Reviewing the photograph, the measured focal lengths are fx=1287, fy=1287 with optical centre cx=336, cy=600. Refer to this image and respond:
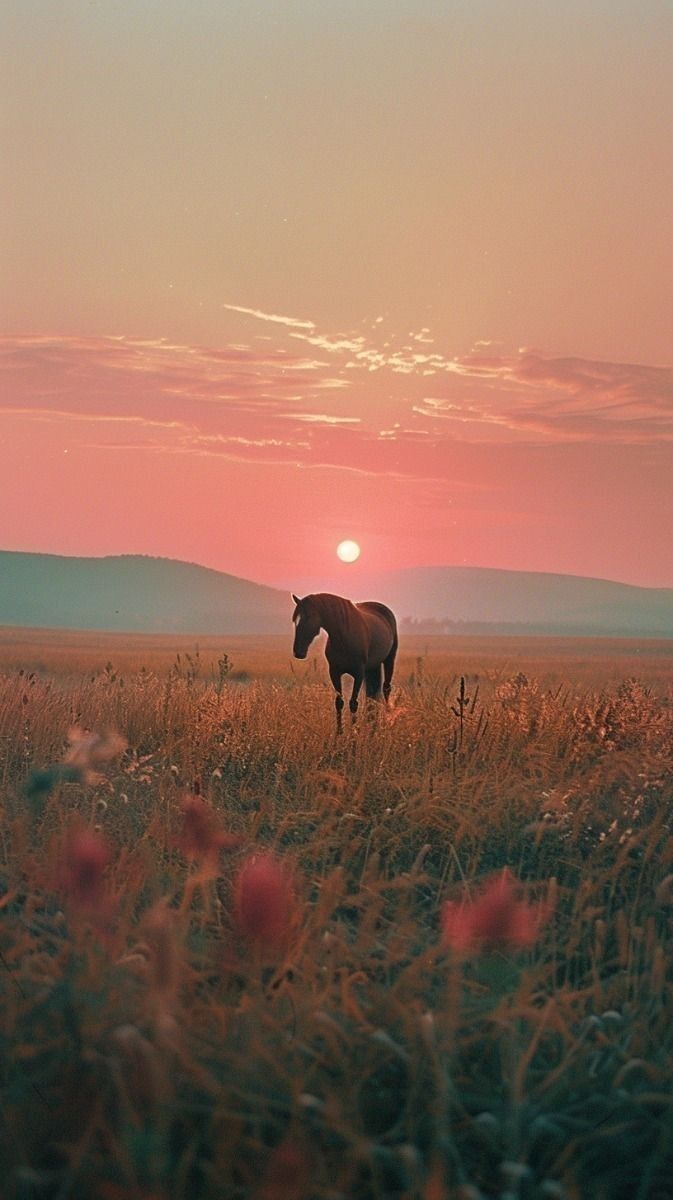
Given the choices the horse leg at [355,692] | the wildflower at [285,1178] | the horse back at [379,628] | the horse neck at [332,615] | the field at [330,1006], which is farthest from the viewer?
the horse back at [379,628]

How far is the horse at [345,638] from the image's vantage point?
44.6 ft

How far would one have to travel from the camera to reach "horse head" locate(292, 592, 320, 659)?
44.3 ft

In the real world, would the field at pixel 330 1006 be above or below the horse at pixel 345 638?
below

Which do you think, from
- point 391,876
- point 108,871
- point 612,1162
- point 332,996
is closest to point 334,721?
point 391,876

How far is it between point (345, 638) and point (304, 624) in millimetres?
767

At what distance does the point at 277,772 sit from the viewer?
9.07m

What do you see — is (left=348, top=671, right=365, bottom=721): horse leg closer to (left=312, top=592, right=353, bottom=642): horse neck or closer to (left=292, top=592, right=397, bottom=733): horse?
(left=292, top=592, right=397, bottom=733): horse

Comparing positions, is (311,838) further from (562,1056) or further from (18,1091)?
(18,1091)

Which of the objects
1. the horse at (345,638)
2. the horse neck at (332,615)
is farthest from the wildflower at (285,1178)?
the horse neck at (332,615)

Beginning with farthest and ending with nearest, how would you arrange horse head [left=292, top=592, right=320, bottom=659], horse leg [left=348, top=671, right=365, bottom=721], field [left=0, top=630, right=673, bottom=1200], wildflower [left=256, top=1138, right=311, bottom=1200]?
1. horse head [left=292, top=592, right=320, bottom=659]
2. horse leg [left=348, top=671, right=365, bottom=721]
3. field [left=0, top=630, right=673, bottom=1200]
4. wildflower [left=256, top=1138, right=311, bottom=1200]

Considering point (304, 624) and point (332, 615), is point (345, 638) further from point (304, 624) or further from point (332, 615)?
point (304, 624)

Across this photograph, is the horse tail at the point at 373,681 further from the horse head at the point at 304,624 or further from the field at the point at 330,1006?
the field at the point at 330,1006

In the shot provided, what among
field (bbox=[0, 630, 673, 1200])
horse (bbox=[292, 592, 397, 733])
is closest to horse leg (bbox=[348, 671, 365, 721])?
horse (bbox=[292, 592, 397, 733])

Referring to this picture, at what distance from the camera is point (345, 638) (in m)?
14.1
